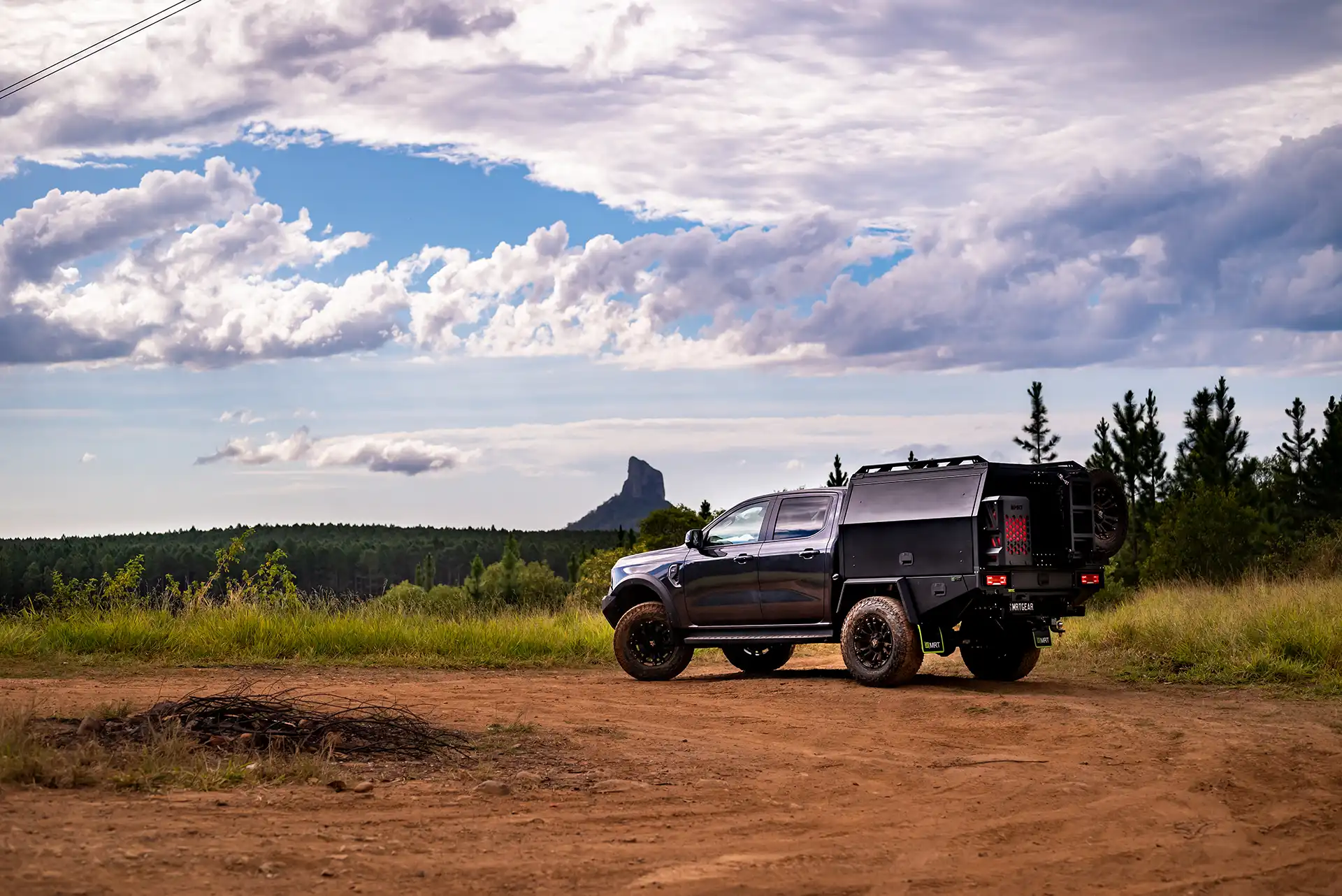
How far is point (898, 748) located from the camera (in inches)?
443

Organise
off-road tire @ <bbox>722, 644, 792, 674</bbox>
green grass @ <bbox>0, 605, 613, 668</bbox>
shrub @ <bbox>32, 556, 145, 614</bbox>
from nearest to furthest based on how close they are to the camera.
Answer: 1. off-road tire @ <bbox>722, 644, 792, 674</bbox>
2. green grass @ <bbox>0, 605, 613, 668</bbox>
3. shrub @ <bbox>32, 556, 145, 614</bbox>

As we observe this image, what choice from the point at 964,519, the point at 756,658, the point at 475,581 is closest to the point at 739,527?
the point at 756,658

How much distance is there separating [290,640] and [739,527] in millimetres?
6903

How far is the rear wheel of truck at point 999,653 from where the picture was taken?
16.5 metres

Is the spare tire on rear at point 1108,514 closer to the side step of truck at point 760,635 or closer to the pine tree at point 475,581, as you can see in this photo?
the side step of truck at point 760,635

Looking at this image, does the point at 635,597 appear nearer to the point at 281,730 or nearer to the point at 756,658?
the point at 756,658

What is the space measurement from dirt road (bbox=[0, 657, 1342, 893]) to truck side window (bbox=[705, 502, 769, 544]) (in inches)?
159

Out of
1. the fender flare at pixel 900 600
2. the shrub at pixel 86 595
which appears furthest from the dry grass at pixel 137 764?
the shrub at pixel 86 595

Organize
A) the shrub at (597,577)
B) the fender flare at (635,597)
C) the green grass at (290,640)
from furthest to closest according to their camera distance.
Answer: the shrub at (597,577) < the green grass at (290,640) < the fender flare at (635,597)

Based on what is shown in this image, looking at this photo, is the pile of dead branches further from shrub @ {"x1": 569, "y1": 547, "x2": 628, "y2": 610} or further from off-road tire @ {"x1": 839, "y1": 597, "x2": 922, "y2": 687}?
A: shrub @ {"x1": 569, "y1": 547, "x2": 628, "y2": 610}

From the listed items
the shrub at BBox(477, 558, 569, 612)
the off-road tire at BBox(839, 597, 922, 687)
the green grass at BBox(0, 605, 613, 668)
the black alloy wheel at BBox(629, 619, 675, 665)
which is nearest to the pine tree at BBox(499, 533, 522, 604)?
the shrub at BBox(477, 558, 569, 612)

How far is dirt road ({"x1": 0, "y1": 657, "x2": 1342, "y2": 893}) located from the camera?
686 centimetres

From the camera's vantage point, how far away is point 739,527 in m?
17.3

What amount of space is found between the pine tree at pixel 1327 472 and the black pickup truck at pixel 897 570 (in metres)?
45.1
